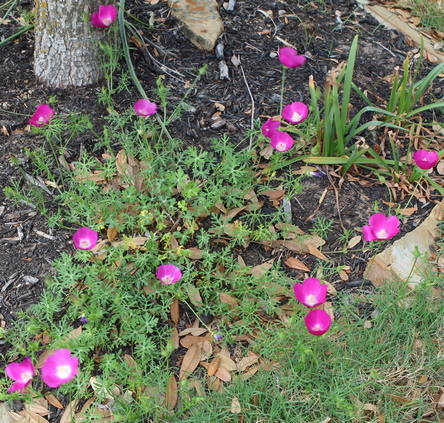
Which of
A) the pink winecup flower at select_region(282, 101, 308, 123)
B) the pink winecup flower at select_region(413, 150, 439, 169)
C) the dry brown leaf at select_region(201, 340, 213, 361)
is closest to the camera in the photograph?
the dry brown leaf at select_region(201, 340, 213, 361)

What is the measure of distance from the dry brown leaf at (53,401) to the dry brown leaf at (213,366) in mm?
645

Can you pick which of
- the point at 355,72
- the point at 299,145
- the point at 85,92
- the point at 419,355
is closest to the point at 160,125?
the point at 85,92

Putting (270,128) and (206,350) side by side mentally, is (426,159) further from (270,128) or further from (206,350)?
(206,350)

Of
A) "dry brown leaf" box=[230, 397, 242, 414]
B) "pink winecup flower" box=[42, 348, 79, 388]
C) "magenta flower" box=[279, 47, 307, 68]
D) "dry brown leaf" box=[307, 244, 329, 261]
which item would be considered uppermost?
"magenta flower" box=[279, 47, 307, 68]

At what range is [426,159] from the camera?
2512 mm

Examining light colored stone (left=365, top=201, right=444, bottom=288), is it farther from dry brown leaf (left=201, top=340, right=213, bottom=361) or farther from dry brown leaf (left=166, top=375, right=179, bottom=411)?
dry brown leaf (left=166, top=375, right=179, bottom=411)

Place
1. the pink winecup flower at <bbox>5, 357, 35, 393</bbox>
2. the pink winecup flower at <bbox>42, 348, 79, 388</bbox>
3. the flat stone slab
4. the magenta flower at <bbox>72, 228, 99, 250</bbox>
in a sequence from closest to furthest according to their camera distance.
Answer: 1. the pink winecup flower at <bbox>42, 348, 79, 388</bbox>
2. the pink winecup flower at <bbox>5, 357, 35, 393</bbox>
3. the magenta flower at <bbox>72, 228, 99, 250</bbox>
4. the flat stone slab

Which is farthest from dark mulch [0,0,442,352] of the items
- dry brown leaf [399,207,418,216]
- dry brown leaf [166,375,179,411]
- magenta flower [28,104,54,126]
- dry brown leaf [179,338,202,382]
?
dry brown leaf [166,375,179,411]

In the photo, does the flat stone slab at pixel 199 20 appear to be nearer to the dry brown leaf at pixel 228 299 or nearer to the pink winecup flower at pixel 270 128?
the pink winecup flower at pixel 270 128

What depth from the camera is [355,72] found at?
11.0 ft

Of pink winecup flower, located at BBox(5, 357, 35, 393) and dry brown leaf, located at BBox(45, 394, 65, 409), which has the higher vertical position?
pink winecup flower, located at BBox(5, 357, 35, 393)

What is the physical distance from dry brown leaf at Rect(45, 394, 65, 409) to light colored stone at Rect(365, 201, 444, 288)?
1.52 m

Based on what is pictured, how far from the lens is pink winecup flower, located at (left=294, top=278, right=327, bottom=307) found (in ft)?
6.62

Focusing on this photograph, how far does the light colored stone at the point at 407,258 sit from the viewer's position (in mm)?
2508
